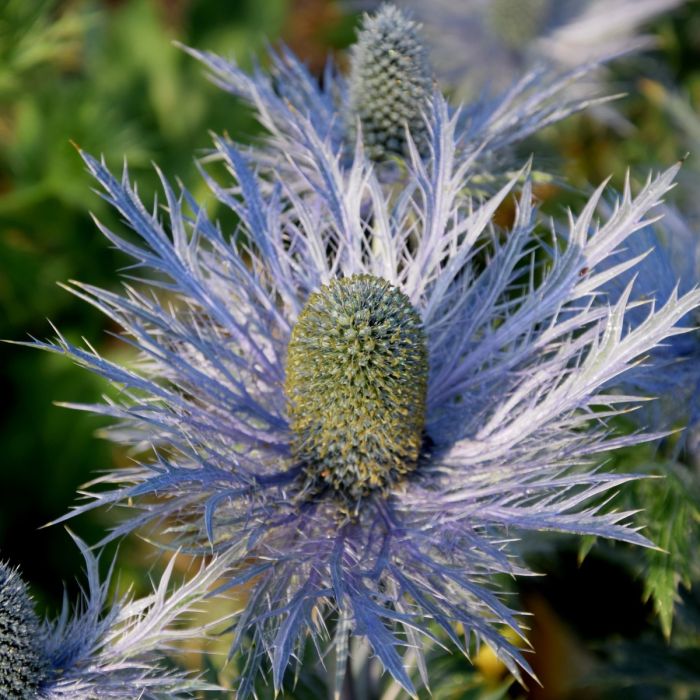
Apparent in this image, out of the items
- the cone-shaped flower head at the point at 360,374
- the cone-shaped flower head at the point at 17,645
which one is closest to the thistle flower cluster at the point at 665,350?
the cone-shaped flower head at the point at 360,374

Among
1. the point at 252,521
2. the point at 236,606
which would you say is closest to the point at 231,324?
the point at 252,521

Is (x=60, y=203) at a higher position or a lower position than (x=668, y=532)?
higher

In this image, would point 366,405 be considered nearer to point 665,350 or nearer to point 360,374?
Answer: point 360,374

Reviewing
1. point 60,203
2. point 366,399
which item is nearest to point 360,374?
point 366,399

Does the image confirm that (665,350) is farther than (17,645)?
Yes

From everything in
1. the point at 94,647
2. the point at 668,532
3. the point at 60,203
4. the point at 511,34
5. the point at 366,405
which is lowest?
the point at 94,647

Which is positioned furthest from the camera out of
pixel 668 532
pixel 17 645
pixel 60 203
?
pixel 60 203

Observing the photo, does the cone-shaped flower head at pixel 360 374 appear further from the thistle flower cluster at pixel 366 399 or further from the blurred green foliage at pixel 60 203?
the blurred green foliage at pixel 60 203

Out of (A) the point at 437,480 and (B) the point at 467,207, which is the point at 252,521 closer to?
(A) the point at 437,480

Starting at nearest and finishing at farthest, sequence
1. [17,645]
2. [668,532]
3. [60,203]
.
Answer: [17,645]
[668,532]
[60,203]
